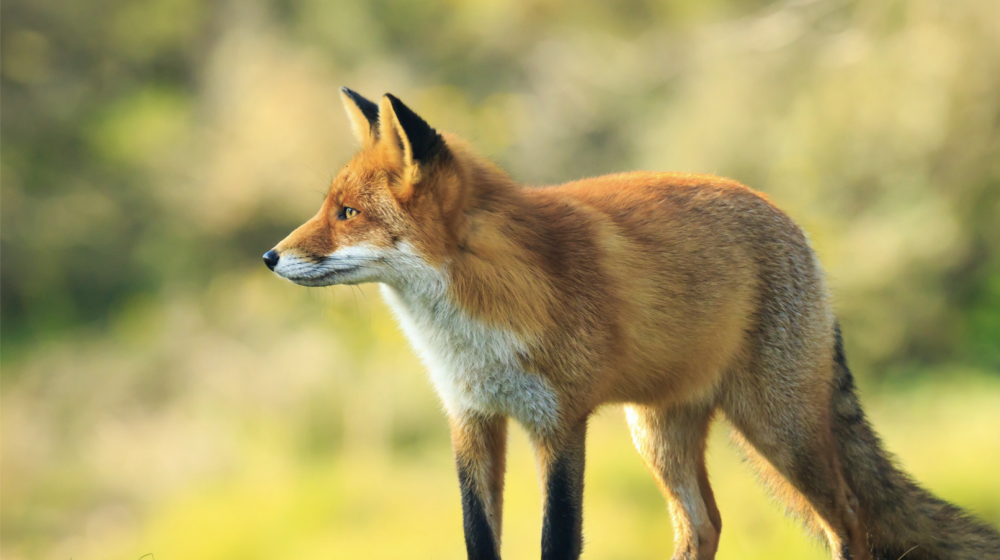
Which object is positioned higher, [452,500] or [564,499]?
[452,500]

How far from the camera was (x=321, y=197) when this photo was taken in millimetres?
11664

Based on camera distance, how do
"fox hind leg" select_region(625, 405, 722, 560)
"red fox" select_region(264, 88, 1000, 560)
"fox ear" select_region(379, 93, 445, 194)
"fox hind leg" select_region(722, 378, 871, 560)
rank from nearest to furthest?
"fox ear" select_region(379, 93, 445, 194)
"red fox" select_region(264, 88, 1000, 560)
"fox hind leg" select_region(722, 378, 871, 560)
"fox hind leg" select_region(625, 405, 722, 560)

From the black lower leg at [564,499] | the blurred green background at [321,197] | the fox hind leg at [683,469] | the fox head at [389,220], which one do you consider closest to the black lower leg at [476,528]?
the black lower leg at [564,499]

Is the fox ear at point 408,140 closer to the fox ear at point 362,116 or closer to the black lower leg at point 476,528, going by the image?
the fox ear at point 362,116

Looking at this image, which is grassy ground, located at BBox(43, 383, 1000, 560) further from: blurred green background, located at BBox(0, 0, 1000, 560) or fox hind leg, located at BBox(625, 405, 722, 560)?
fox hind leg, located at BBox(625, 405, 722, 560)

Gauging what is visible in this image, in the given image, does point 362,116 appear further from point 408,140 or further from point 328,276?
point 328,276

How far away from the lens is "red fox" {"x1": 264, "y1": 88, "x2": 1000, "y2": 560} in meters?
3.07

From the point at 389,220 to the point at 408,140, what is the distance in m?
0.31

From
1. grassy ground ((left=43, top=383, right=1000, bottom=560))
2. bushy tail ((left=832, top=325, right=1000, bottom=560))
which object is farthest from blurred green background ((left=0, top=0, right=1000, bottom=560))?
bushy tail ((left=832, top=325, right=1000, bottom=560))

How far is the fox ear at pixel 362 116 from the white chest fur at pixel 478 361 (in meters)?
0.63

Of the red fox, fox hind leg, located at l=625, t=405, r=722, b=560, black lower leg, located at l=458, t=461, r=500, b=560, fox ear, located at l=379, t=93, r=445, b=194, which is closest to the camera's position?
fox ear, located at l=379, t=93, r=445, b=194

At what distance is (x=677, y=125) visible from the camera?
35.7ft

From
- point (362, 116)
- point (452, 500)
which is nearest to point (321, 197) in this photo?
point (452, 500)

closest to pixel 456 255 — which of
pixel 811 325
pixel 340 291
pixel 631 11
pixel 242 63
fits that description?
pixel 811 325
